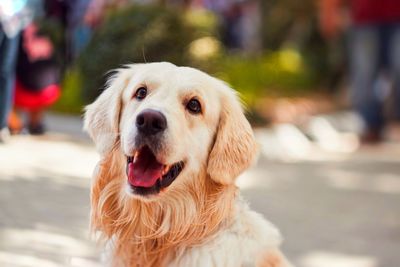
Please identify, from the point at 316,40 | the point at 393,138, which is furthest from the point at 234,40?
the point at 393,138

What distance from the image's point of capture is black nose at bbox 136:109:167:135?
117 inches

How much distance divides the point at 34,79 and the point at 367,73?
13.7 ft

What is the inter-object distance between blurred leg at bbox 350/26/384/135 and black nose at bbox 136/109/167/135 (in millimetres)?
6615

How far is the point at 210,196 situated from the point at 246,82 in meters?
10.6

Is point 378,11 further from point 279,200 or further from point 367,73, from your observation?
point 279,200

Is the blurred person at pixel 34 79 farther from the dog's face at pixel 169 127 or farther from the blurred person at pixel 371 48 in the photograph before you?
the blurred person at pixel 371 48

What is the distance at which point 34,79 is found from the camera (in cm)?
728

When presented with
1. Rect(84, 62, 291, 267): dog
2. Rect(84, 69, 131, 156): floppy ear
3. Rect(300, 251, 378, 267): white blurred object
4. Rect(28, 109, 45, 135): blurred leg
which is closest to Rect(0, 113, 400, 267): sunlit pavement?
Rect(300, 251, 378, 267): white blurred object

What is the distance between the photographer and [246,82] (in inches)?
→ 545

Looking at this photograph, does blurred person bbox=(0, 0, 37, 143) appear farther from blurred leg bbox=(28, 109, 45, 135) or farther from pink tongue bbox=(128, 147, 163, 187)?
pink tongue bbox=(128, 147, 163, 187)

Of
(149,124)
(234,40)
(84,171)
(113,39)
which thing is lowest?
(84,171)

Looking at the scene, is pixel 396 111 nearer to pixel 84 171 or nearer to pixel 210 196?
pixel 84 171

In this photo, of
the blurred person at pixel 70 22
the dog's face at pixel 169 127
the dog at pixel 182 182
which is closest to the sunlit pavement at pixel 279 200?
the dog at pixel 182 182

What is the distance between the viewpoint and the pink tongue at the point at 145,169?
3057mm
